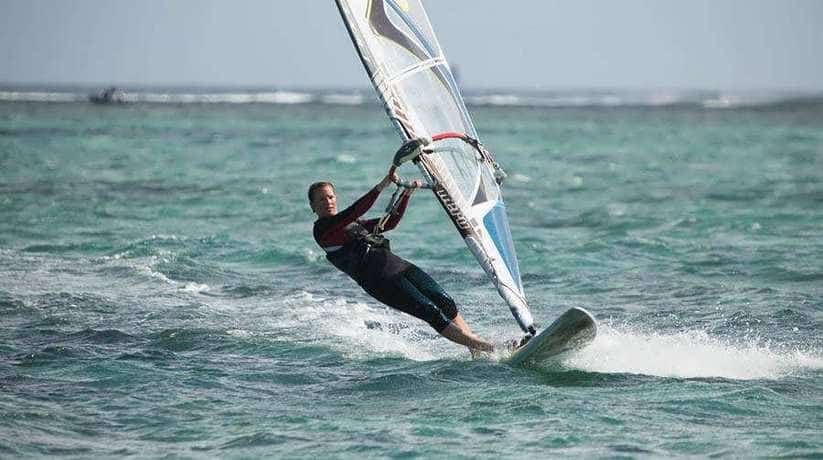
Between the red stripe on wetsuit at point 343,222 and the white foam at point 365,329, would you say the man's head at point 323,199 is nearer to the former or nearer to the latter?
the red stripe on wetsuit at point 343,222

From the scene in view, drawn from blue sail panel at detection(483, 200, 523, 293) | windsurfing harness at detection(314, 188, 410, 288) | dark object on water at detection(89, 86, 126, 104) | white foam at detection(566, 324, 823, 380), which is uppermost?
windsurfing harness at detection(314, 188, 410, 288)

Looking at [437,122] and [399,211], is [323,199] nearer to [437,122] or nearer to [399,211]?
[399,211]

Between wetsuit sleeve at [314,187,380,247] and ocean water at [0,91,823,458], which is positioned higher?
wetsuit sleeve at [314,187,380,247]

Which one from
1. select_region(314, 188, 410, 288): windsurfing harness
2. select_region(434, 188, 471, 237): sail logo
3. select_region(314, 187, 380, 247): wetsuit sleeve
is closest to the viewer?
select_region(314, 187, 380, 247): wetsuit sleeve

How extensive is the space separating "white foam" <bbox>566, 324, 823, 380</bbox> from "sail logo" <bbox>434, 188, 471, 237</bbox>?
1.32m

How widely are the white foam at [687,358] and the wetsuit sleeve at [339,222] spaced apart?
1.93m

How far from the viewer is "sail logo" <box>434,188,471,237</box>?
9.84m

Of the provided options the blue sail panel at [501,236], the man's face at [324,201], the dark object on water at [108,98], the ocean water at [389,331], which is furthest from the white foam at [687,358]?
the dark object on water at [108,98]

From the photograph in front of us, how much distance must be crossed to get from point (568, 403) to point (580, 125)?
187 feet

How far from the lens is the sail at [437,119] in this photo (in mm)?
9883

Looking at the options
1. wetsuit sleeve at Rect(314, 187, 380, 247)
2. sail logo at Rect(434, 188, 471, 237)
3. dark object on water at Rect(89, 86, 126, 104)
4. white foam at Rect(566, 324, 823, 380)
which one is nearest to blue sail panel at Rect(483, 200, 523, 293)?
sail logo at Rect(434, 188, 471, 237)

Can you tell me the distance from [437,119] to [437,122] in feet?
0.10

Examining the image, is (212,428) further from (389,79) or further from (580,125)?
(580,125)

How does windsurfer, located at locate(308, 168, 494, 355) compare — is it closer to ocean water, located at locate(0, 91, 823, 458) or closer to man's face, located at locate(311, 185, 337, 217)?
man's face, located at locate(311, 185, 337, 217)
